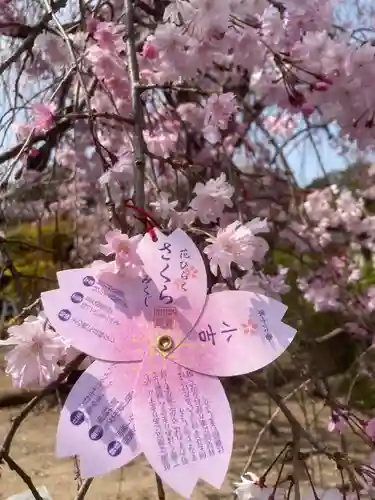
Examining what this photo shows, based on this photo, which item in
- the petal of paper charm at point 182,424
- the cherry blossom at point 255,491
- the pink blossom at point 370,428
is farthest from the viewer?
the pink blossom at point 370,428

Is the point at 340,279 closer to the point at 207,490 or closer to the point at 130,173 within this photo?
the point at 207,490

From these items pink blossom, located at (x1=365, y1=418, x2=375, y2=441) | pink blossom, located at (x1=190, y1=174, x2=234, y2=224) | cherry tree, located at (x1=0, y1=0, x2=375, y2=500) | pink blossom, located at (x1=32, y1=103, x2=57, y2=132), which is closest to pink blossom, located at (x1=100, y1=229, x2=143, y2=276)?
cherry tree, located at (x1=0, y1=0, x2=375, y2=500)

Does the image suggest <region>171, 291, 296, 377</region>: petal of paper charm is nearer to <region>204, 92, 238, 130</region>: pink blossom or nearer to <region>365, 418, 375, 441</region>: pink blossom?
<region>365, 418, 375, 441</region>: pink blossom

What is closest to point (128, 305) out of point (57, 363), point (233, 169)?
point (57, 363)

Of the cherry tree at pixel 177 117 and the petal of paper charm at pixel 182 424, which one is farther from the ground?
the cherry tree at pixel 177 117

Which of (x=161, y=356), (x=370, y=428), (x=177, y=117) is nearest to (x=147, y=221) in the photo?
(x=161, y=356)

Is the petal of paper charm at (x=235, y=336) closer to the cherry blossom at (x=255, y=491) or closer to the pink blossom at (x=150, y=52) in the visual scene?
the cherry blossom at (x=255, y=491)

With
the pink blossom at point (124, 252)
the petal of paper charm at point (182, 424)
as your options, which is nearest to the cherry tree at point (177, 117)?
the pink blossom at point (124, 252)
